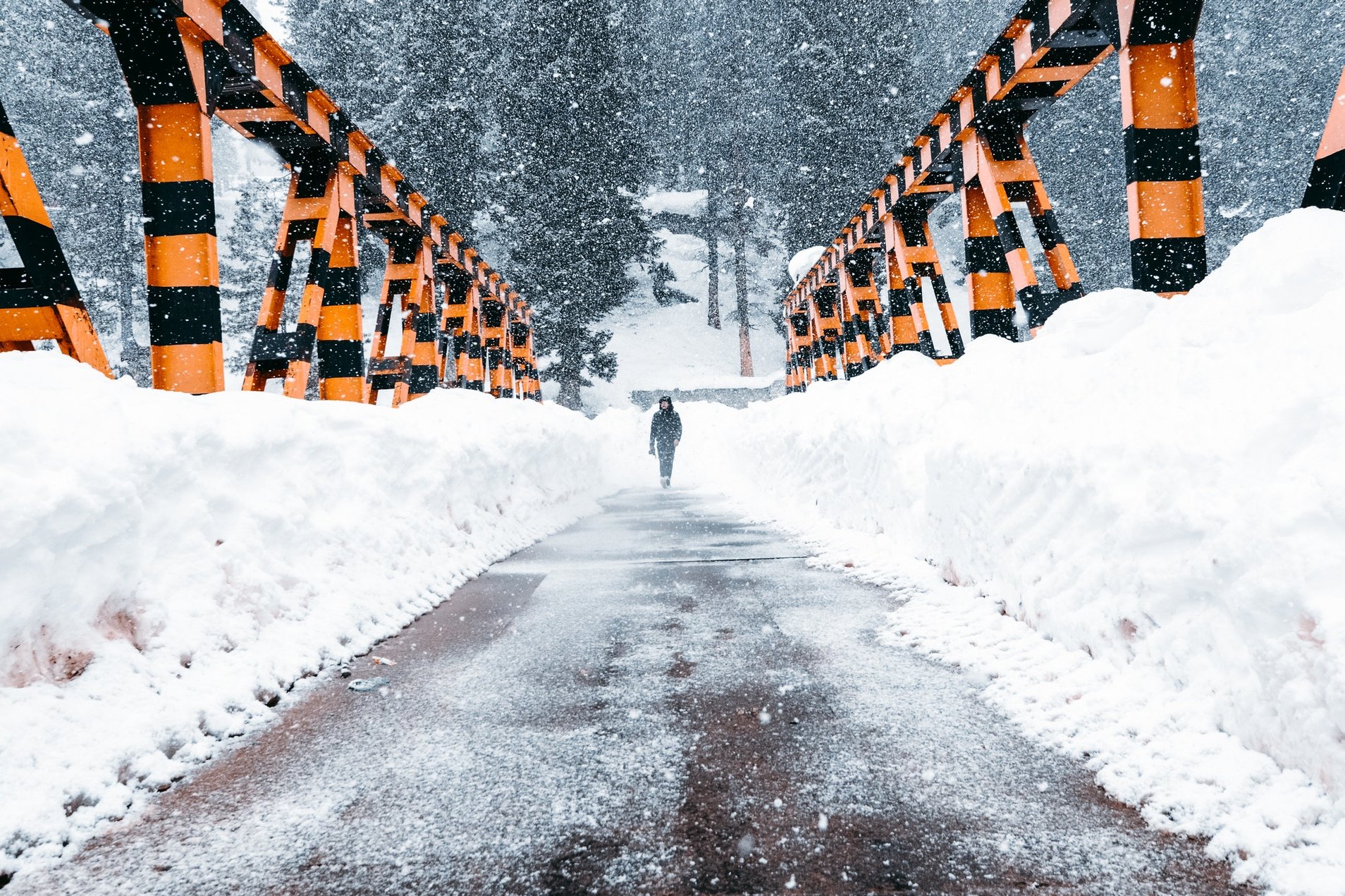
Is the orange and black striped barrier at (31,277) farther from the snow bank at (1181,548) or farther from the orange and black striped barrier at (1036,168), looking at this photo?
the orange and black striped barrier at (1036,168)

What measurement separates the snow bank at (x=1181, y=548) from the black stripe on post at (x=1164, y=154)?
94cm

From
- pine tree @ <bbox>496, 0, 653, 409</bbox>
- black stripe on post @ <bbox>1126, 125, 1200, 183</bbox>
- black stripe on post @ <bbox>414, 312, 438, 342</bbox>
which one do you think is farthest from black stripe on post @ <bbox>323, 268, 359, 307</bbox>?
pine tree @ <bbox>496, 0, 653, 409</bbox>

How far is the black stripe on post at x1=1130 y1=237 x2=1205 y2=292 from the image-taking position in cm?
407

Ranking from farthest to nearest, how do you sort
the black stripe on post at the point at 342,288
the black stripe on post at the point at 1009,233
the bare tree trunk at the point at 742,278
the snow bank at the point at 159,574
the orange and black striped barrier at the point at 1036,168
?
the bare tree trunk at the point at 742,278 < the black stripe on post at the point at 342,288 < the black stripe on post at the point at 1009,233 < the orange and black striped barrier at the point at 1036,168 < the snow bank at the point at 159,574

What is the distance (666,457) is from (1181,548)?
11043 mm

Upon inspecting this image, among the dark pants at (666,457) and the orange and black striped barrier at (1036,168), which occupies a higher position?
the orange and black striped barrier at (1036,168)

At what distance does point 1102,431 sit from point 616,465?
15.2 metres

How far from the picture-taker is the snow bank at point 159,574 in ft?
6.54

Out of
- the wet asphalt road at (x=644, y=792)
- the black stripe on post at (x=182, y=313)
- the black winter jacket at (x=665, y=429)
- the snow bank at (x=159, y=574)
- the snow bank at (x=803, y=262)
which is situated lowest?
the wet asphalt road at (x=644, y=792)

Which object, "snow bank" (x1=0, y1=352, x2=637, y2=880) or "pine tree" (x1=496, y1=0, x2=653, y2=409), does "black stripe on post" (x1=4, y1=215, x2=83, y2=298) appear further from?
"pine tree" (x1=496, y1=0, x2=653, y2=409)

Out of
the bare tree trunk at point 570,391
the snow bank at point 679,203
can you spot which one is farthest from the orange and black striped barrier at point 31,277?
the snow bank at point 679,203

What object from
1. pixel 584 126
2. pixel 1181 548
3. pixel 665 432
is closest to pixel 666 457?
pixel 665 432

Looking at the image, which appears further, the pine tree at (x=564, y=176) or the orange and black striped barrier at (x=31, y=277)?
the pine tree at (x=564, y=176)

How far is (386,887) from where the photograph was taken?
160 centimetres
